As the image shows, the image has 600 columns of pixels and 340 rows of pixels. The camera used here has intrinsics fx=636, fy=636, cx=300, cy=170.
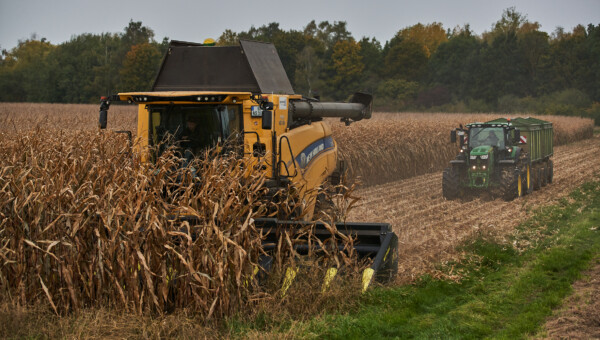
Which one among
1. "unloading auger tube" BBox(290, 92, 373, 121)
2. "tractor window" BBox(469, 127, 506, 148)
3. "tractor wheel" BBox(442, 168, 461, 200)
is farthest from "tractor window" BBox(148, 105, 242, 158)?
"tractor window" BBox(469, 127, 506, 148)

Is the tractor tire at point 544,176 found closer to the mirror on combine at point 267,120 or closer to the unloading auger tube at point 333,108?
the unloading auger tube at point 333,108

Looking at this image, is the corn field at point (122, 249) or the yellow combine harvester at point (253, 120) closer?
the corn field at point (122, 249)

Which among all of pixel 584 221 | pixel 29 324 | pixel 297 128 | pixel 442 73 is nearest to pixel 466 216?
pixel 584 221

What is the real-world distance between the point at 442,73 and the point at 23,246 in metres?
60.3

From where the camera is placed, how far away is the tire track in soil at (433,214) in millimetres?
9422

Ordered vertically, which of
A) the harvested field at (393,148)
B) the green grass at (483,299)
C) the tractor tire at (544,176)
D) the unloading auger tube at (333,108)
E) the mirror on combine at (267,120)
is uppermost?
the unloading auger tube at (333,108)

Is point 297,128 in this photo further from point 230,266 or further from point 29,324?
point 29,324

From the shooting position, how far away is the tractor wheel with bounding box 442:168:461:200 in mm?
15070

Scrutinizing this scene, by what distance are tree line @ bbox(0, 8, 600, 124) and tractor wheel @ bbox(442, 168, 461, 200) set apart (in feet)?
107

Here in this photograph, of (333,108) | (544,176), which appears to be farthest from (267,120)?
(544,176)

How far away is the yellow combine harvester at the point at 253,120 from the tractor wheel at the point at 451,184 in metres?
4.79

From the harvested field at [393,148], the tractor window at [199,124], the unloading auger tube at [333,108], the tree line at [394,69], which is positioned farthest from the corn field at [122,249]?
the tree line at [394,69]

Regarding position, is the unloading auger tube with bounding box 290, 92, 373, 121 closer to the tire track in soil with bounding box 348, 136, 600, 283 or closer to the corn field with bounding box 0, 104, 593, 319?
the tire track in soil with bounding box 348, 136, 600, 283

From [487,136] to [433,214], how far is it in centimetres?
383
